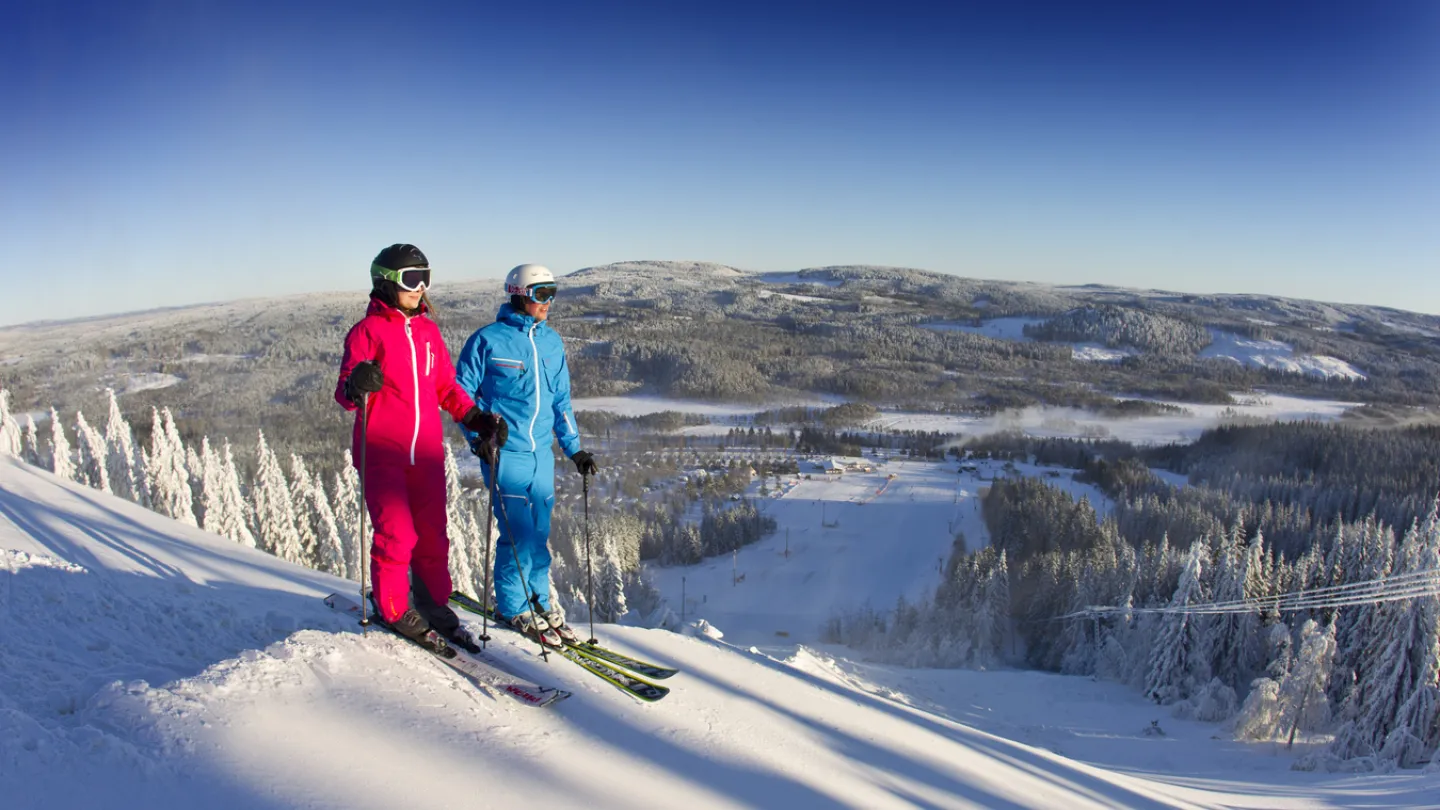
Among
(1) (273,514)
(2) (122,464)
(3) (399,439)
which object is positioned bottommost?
(1) (273,514)

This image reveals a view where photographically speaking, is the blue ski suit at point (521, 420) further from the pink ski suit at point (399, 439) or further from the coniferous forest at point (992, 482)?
the coniferous forest at point (992, 482)

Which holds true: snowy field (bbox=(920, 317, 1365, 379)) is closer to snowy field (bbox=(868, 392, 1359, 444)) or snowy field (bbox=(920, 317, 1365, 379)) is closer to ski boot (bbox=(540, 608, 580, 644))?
snowy field (bbox=(868, 392, 1359, 444))

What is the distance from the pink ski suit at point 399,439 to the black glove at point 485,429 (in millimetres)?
276

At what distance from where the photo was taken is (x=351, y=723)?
13.5 ft

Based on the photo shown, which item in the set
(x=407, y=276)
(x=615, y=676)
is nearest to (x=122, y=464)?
(x=407, y=276)

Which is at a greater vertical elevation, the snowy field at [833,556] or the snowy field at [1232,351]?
the snowy field at [1232,351]

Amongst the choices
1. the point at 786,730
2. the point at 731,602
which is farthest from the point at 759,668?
the point at 731,602

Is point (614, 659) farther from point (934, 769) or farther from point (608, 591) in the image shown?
point (608, 591)

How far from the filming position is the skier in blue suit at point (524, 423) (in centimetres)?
584

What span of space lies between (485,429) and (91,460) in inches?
1515

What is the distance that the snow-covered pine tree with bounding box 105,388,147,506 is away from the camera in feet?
100

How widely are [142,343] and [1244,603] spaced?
12239 centimetres

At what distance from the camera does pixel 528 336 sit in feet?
19.5

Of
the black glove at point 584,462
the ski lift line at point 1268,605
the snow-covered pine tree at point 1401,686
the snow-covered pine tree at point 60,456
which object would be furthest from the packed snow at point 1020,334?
the black glove at point 584,462
